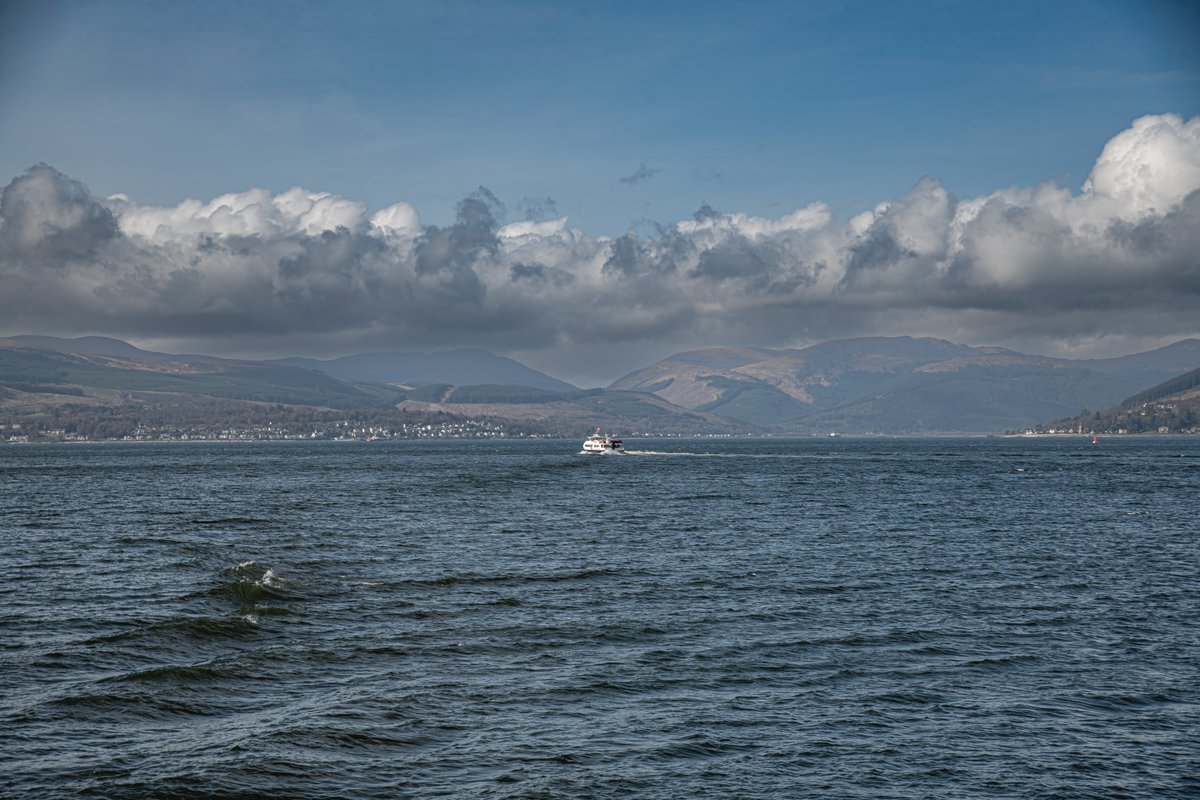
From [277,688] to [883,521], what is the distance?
70.7 m

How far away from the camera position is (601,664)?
37125mm

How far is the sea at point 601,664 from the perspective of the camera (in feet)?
85.9

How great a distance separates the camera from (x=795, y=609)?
48.3 m

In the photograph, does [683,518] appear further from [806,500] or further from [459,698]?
[459,698]

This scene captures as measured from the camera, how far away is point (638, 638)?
1633 inches

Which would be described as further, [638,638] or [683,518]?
[683,518]

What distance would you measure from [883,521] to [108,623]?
226 feet

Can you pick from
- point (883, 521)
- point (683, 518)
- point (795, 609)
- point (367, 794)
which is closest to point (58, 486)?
point (683, 518)

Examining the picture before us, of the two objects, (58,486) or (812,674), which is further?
(58,486)

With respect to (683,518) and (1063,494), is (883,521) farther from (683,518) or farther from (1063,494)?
(1063,494)

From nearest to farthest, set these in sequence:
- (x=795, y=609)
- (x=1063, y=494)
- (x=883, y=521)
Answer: (x=795, y=609), (x=883, y=521), (x=1063, y=494)

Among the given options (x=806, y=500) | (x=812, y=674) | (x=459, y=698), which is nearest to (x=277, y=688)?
(x=459, y=698)

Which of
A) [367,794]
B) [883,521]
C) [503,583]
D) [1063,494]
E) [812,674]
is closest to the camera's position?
[367,794]

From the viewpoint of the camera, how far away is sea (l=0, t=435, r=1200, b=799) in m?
26.2
